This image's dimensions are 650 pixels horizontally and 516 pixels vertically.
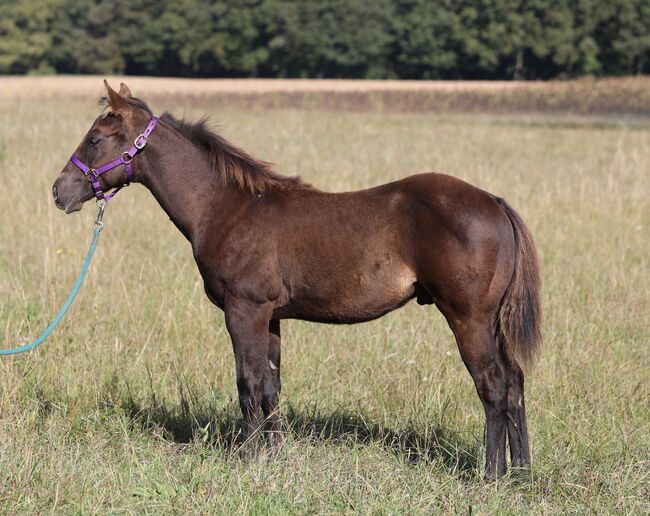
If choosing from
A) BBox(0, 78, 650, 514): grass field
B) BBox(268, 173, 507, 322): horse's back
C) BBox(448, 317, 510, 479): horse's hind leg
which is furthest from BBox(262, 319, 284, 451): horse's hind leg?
BBox(448, 317, 510, 479): horse's hind leg

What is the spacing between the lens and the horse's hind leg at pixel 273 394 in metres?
4.29

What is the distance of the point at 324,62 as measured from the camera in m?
69.6

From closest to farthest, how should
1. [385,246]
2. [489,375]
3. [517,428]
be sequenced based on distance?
[489,375] → [385,246] → [517,428]

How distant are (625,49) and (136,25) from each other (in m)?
43.4

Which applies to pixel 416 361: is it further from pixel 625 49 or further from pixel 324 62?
pixel 324 62

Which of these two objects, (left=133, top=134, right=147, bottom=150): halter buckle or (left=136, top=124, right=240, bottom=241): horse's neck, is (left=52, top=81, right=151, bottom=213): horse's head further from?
(left=136, top=124, right=240, bottom=241): horse's neck

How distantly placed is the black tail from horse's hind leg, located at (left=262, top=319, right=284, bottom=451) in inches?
48.7

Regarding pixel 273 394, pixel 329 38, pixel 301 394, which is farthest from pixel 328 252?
pixel 329 38

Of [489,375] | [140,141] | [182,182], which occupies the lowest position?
[489,375]

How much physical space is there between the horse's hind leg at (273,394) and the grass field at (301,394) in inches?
4.3

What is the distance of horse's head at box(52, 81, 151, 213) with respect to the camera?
14.0 feet

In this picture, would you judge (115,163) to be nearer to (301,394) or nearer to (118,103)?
(118,103)

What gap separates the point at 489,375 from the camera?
3.91 meters

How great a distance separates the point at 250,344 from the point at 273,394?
371mm
